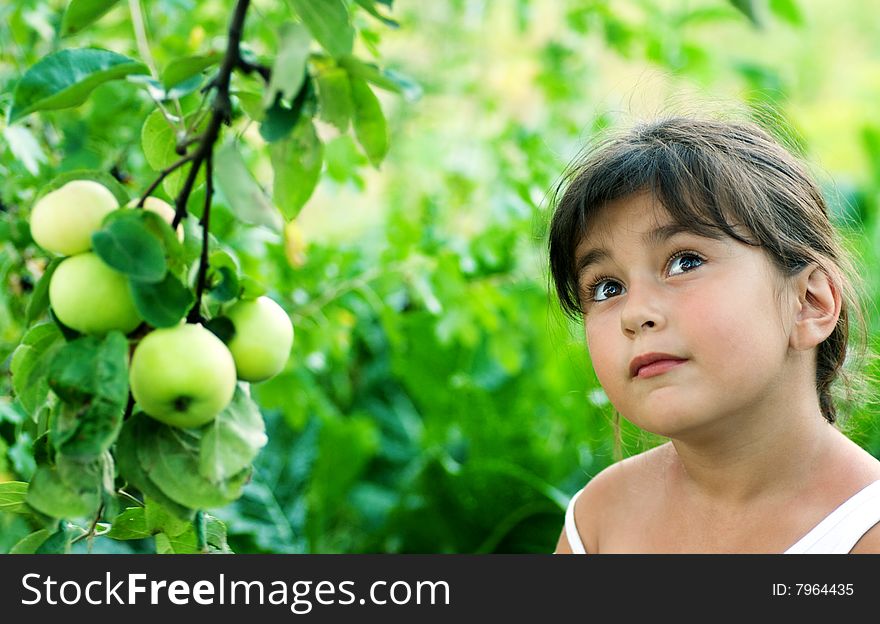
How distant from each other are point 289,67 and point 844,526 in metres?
0.78

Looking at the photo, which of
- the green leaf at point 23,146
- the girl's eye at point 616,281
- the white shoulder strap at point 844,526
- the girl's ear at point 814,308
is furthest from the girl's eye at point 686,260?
the green leaf at point 23,146

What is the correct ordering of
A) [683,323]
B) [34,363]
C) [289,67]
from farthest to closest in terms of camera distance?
[683,323]
[34,363]
[289,67]

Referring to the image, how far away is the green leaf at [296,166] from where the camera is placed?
2.03 ft

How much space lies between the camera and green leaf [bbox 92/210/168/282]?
54 cm

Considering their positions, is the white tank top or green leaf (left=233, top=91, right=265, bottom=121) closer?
green leaf (left=233, top=91, right=265, bottom=121)

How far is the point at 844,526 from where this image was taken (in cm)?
102

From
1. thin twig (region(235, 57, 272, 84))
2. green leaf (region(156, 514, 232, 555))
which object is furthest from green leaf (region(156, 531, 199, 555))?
thin twig (region(235, 57, 272, 84))

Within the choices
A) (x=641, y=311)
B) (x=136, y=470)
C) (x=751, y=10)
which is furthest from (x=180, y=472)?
(x=641, y=311)

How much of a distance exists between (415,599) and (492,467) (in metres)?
1.27

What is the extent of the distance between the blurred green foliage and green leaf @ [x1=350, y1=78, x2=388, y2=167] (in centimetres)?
33

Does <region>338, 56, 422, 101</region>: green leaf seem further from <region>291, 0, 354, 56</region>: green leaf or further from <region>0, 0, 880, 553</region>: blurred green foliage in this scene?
A: <region>0, 0, 880, 553</region>: blurred green foliage

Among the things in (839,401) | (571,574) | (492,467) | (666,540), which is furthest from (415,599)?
(492,467)

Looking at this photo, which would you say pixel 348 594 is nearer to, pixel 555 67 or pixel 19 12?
pixel 19 12

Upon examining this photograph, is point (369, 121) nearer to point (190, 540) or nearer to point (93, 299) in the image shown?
point (93, 299)
